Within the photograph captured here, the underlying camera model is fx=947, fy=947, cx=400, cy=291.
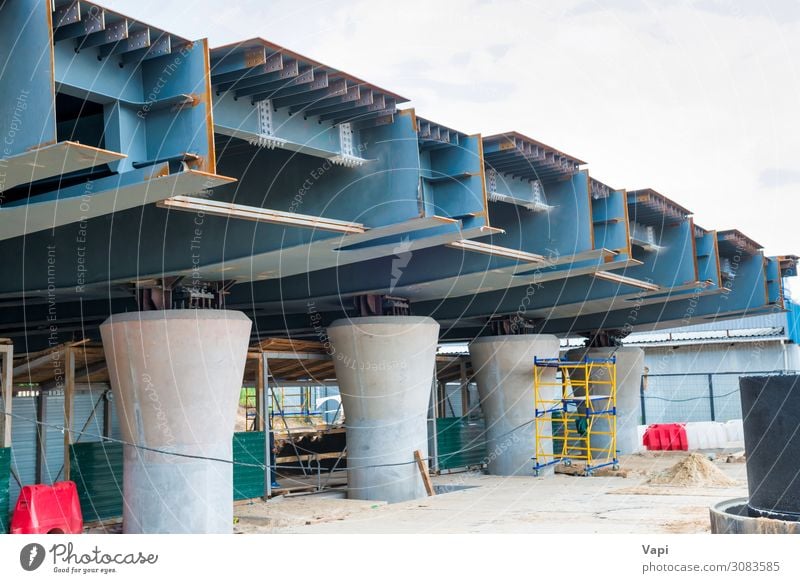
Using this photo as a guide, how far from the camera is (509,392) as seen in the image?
27.5 metres

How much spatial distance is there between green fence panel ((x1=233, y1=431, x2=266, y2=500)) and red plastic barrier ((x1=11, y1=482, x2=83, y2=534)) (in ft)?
15.6

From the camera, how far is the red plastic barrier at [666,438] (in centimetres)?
3525

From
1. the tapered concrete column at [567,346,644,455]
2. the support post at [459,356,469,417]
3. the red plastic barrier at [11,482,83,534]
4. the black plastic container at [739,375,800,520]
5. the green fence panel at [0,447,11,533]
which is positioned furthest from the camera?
the tapered concrete column at [567,346,644,455]

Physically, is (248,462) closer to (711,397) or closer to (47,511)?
(47,511)

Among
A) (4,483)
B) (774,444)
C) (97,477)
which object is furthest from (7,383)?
(774,444)

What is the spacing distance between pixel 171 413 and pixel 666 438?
79.8 feet

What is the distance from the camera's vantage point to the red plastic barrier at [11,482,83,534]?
15.1m

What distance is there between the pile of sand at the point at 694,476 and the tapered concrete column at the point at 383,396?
20.3 feet

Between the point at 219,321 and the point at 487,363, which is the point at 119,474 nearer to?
the point at 219,321

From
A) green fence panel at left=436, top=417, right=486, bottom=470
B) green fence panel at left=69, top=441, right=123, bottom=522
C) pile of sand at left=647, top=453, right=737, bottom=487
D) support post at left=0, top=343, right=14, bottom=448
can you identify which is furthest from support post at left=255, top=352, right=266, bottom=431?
pile of sand at left=647, top=453, right=737, bottom=487

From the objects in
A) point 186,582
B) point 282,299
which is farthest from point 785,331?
point 186,582

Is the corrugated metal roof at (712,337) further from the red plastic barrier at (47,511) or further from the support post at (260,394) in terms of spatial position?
the red plastic barrier at (47,511)

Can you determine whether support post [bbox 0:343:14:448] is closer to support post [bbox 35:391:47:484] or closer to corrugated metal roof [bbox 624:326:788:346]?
support post [bbox 35:391:47:484]

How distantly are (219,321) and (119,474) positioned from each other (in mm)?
4356
